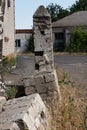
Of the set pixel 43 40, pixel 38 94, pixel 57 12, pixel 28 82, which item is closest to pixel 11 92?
pixel 28 82

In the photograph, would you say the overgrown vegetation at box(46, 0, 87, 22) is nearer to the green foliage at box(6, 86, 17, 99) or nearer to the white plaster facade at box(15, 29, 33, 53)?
the white plaster facade at box(15, 29, 33, 53)

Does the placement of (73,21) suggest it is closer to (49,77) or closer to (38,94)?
(49,77)

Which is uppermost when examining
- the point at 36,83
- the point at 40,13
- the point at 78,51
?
the point at 40,13

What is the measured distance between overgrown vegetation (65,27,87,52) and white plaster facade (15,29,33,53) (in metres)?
4.32

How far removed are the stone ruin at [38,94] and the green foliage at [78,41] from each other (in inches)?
1439

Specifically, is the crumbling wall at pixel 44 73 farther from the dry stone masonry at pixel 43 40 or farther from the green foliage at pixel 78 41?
the green foliage at pixel 78 41

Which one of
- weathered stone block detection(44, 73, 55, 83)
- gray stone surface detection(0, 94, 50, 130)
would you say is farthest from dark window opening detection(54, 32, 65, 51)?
gray stone surface detection(0, 94, 50, 130)

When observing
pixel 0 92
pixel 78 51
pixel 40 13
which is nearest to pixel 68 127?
pixel 0 92

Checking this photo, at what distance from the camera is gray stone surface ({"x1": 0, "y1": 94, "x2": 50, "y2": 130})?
15.5 ft

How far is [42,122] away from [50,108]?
1506mm

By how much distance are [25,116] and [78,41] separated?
42.2 m

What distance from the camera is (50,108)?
23.9 feet

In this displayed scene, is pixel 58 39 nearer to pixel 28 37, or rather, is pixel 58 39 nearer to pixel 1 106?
pixel 28 37

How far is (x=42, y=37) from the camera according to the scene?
965 centimetres
